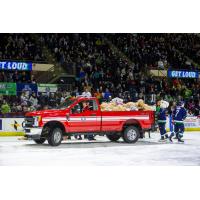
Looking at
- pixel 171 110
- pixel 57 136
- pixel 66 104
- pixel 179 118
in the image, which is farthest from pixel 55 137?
pixel 179 118

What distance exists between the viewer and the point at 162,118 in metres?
15.0

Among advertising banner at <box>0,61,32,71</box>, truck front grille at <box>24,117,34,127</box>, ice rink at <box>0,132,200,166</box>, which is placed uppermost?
advertising banner at <box>0,61,32,71</box>

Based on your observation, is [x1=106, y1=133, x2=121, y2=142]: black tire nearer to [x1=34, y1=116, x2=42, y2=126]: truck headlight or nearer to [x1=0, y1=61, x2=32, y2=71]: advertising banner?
[x1=34, y1=116, x2=42, y2=126]: truck headlight

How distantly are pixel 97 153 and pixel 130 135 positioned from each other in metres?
1.92

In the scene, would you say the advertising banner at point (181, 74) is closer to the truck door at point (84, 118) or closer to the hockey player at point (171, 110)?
the hockey player at point (171, 110)

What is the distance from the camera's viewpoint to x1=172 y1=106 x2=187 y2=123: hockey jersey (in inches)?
597

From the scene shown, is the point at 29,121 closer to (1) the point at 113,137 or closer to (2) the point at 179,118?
(1) the point at 113,137

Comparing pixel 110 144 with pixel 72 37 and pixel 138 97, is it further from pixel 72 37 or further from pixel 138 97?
pixel 72 37

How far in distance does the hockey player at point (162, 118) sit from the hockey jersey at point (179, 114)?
326 mm

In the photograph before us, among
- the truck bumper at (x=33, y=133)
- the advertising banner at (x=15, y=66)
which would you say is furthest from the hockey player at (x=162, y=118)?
the advertising banner at (x=15, y=66)

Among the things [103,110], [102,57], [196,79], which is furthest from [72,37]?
[196,79]

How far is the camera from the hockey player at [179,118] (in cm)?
1508

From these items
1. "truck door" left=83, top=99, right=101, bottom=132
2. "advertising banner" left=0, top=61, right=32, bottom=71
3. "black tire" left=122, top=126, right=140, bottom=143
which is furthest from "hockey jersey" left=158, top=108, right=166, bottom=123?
"advertising banner" left=0, top=61, right=32, bottom=71

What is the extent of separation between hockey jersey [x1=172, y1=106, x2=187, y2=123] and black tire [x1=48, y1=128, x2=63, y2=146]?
302cm
